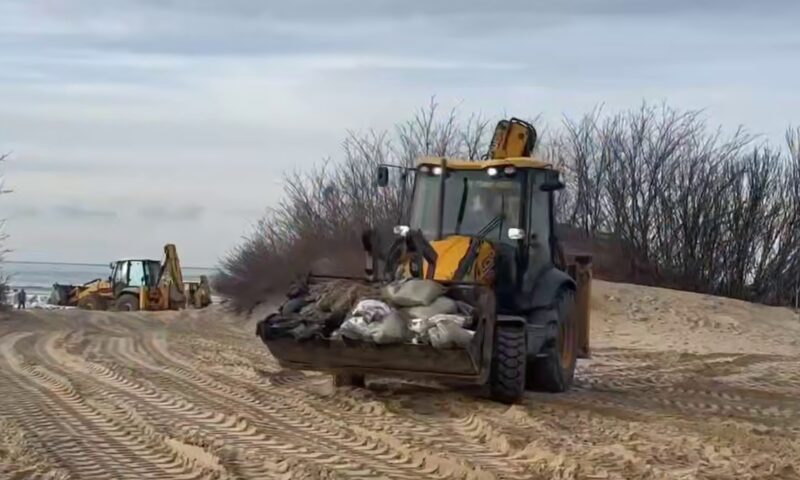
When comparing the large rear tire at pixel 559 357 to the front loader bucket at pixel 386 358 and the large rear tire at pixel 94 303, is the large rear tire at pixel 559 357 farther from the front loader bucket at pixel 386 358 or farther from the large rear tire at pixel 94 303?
the large rear tire at pixel 94 303

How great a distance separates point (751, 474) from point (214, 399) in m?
5.28

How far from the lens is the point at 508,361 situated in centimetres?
1028

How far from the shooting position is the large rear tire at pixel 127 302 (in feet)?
118

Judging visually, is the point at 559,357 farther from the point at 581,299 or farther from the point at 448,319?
the point at 448,319

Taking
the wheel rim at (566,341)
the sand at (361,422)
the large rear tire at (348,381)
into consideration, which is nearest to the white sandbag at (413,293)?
the sand at (361,422)

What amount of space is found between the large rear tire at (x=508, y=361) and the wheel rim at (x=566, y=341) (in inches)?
61.0

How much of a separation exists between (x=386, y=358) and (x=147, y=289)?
88.2 ft

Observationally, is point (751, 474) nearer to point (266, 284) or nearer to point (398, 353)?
point (398, 353)

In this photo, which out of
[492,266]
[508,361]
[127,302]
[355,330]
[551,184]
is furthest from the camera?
[127,302]

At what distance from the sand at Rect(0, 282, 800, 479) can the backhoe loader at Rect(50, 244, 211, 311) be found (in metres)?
17.7

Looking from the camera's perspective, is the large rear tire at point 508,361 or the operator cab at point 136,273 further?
the operator cab at point 136,273

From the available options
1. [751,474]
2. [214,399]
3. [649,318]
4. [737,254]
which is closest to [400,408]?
[214,399]

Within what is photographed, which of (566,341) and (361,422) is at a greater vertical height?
(566,341)

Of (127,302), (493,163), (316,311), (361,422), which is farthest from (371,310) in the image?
(127,302)
